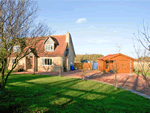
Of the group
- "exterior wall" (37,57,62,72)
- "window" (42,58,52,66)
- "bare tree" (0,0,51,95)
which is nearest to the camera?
"bare tree" (0,0,51,95)

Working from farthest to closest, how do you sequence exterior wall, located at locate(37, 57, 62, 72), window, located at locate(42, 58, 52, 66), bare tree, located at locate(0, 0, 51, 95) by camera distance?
window, located at locate(42, 58, 52, 66) → exterior wall, located at locate(37, 57, 62, 72) → bare tree, located at locate(0, 0, 51, 95)

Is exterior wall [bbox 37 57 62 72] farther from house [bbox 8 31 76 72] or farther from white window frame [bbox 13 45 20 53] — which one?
white window frame [bbox 13 45 20 53]

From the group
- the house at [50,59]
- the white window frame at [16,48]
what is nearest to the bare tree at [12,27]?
the white window frame at [16,48]

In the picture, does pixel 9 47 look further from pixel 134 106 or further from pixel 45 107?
pixel 134 106

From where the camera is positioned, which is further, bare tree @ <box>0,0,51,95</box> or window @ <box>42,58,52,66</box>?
window @ <box>42,58,52,66</box>

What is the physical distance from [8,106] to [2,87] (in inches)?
94.7

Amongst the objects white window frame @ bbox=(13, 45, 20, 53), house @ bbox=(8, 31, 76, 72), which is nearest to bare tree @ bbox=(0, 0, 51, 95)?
white window frame @ bbox=(13, 45, 20, 53)

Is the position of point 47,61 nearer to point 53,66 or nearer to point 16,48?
point 53,66

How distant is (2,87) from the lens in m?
7.78

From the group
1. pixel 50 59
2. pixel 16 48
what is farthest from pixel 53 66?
pixel 16 48

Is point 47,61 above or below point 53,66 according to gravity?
above

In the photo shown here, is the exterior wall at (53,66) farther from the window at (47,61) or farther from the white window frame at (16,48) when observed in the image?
the white window frame at (16,48)

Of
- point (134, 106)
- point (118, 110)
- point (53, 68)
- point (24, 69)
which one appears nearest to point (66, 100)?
point (118, 110)

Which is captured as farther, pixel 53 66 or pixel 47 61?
pixel 47 61
